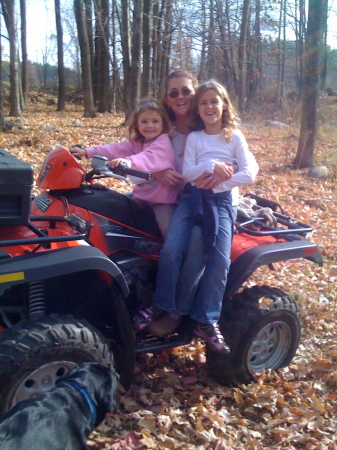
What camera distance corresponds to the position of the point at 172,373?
11.7 ft

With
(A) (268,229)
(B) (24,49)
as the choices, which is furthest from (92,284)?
(B) (24,49)

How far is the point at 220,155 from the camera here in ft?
11.4

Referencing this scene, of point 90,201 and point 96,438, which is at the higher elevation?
point 90,201

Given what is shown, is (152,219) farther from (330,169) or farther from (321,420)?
(330,169)

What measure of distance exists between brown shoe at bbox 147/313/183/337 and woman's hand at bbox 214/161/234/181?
40.2 inches

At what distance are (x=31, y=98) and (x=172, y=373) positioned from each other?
28.7 meters

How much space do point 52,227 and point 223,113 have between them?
155 centimetres

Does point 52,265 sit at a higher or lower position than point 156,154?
lower

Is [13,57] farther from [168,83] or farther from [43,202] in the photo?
[43,202]

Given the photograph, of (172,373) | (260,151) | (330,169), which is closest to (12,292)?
(172,373)

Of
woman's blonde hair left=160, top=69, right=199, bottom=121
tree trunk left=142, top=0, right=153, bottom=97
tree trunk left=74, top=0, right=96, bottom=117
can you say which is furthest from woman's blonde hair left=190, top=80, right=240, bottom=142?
tree trunk left=74, top=0, right=96, bottom=117

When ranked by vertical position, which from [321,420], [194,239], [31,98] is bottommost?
[321,420]

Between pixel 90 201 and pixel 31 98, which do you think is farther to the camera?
pixel 31 98

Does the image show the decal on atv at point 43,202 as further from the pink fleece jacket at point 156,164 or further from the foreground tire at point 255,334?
the foreground tire at point 255,334
